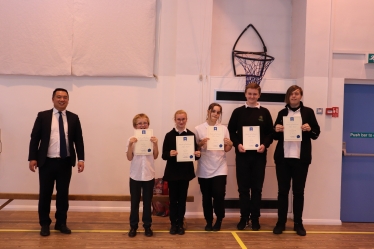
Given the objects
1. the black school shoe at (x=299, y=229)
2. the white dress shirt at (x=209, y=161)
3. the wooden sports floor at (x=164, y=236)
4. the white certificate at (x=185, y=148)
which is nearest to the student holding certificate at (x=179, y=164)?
the white certificate at (x=185, y=148)

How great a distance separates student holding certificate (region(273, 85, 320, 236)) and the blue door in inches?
43.3

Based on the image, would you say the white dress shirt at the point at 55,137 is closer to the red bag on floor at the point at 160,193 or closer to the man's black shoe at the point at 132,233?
the man's black shoe at the point at 132,233

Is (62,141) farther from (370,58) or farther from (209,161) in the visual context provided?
(370,58)

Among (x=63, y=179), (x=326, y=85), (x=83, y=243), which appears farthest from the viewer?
(x=326, y=85)

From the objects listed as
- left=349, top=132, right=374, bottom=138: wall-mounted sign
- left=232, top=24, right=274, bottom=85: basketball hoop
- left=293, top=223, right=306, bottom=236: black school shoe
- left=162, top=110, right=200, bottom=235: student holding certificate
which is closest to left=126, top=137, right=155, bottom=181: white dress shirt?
left=162, top=110, right=200, bottom=235: student holding certificate

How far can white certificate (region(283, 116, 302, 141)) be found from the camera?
14.6 feet

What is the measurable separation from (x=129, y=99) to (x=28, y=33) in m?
1.65

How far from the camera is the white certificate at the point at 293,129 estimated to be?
14.6 feet

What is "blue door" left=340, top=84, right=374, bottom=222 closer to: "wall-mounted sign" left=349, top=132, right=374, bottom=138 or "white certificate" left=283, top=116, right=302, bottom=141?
"wall-mounted sign" left=349, top=132, right=374, bottom=138

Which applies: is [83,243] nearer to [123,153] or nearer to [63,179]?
[63,179]

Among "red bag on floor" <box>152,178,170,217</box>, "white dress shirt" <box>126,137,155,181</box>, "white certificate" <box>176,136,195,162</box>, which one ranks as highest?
"white certificate" <box>176,136,195,162</box>

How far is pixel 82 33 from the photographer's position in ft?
17.4

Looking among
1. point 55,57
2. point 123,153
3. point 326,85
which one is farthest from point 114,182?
point 326,85

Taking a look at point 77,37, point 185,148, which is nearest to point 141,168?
point 185,148
